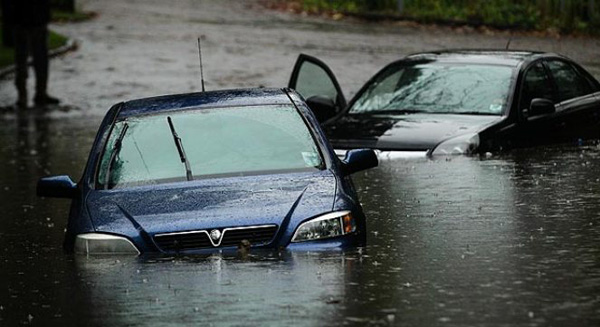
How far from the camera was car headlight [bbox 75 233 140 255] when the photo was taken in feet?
34.6

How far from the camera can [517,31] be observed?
38.2 m

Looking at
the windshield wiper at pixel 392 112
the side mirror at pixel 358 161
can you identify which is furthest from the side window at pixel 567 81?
the side mirror at pixel 358 161

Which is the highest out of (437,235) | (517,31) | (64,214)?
(437,235)

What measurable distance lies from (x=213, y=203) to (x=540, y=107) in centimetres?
774

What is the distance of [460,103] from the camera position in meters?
18.1

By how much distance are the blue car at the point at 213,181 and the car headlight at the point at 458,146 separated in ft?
16.0

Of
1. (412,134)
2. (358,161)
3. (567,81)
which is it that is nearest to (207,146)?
(358,161)

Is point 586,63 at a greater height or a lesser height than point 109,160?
lesser

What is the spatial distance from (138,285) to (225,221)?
0.68 m

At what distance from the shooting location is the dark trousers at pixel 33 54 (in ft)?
89.4

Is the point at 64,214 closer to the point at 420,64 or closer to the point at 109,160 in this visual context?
the point at 109,160

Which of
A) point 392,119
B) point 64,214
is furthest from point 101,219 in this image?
point 392,119

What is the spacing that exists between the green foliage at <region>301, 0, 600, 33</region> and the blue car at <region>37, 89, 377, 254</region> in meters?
26.5

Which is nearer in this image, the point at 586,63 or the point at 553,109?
the point at 553,109
